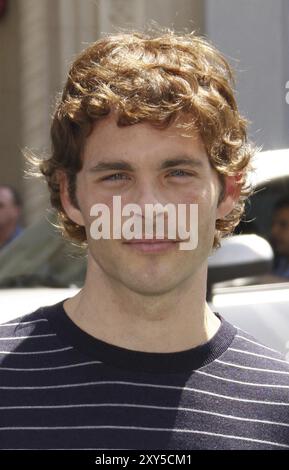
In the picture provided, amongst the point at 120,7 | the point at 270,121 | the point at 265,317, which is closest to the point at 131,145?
the point at 265,317

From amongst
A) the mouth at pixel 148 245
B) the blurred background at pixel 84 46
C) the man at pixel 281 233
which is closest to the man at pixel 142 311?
the mouth at pixel 148 245

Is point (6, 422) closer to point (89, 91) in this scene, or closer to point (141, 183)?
point (141, 183)

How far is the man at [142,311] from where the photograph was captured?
1990 millimetres

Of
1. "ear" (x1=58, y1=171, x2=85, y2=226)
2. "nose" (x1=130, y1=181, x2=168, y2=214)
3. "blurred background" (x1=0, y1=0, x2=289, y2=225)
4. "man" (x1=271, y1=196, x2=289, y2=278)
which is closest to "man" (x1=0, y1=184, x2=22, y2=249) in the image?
"blurred background" (x1=0, y1=0, x2=289, y2=225)

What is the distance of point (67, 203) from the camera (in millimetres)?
2262

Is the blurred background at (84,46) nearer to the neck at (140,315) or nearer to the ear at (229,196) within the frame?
the ear at (229,196)

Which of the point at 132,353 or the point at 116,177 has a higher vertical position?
the point at 116,177

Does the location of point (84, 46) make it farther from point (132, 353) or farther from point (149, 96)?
point (132, 353)

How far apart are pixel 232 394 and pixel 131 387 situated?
195 millimetres

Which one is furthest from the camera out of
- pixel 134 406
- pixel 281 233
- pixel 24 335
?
pixel 281 233

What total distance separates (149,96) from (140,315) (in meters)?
0.43

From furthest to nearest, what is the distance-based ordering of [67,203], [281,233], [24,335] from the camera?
[281,233] < [67,203] < [24,335]

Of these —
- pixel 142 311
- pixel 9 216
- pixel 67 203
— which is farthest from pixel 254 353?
pixel 9 216

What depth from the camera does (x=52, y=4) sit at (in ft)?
44.5
